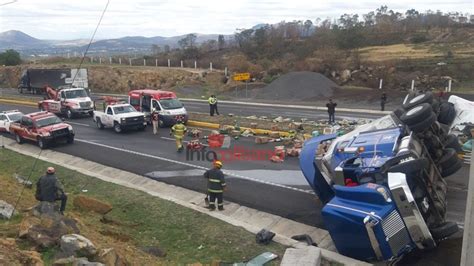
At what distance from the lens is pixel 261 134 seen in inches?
879

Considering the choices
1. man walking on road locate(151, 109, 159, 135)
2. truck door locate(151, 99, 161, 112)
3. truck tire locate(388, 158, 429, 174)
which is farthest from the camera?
truck door locate(151, 99, 161, 112)

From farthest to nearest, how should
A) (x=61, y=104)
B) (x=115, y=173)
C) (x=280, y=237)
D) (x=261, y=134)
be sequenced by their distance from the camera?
1. (x=61, y=104)
2. (x=261, y=134)
3. (x=115, y=173)
4. (x=280, y=237)

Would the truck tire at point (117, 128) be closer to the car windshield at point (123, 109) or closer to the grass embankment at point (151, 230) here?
the car windshield at point (123, 109)

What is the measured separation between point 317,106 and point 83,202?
24.8 m

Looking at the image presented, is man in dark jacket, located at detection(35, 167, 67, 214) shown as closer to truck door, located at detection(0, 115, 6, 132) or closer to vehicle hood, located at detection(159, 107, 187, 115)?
vehicle hood, located at detection(159, 107, 187, 115)

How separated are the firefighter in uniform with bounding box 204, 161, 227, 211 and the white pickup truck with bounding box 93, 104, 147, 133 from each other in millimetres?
13668

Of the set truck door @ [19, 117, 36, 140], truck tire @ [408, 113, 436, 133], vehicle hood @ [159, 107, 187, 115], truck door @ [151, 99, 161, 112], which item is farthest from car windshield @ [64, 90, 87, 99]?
truck tire @ [408, 113, 436, 133]

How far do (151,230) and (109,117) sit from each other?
15.7 m

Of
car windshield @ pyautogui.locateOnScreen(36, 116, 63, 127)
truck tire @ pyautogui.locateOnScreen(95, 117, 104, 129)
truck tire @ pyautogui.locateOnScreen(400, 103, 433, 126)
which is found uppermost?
truck tire @ pyautogui.locateOnScreen(400, 103, 433, 126)

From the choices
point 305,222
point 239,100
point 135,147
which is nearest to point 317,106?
point 239,100

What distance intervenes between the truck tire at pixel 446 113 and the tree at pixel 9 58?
74138mm

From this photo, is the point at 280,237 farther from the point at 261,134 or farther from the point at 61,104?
the point at 61,104

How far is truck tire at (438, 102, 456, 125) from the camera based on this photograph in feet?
41.7

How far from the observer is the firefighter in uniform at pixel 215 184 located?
457 inches
